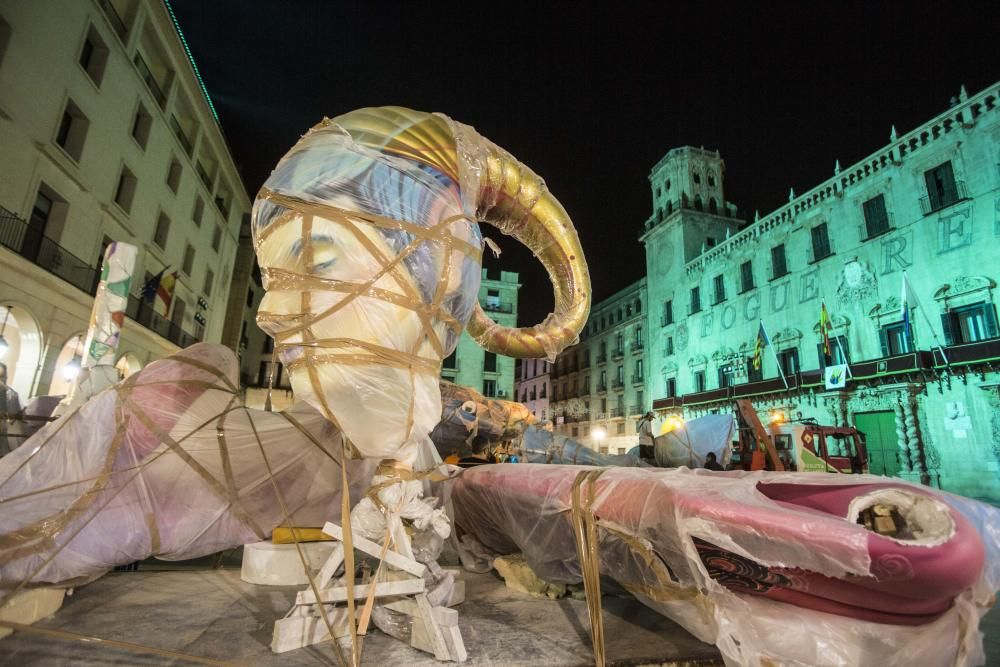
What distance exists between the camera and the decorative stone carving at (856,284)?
2025 cm

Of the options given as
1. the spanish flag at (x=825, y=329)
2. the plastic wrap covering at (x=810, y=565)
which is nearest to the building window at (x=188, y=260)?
the plastic wrap covering at (x=810, y=565)

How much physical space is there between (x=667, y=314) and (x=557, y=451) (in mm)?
26679

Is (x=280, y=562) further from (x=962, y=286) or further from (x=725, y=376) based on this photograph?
(x=725, y=376)

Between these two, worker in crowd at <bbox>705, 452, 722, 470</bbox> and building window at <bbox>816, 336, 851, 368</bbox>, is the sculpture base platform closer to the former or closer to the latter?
worker in crowd at <bbox>705, 452, 722, 470</bbox>

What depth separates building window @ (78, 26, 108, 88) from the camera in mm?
14812

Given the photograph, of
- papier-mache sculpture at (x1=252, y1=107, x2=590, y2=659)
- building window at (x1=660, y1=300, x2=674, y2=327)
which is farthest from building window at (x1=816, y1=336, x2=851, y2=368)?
papier-mache sculpture at (x1=252, y1=107, x2=590, y2=659)

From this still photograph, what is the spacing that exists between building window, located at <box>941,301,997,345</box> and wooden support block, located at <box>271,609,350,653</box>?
22.4m

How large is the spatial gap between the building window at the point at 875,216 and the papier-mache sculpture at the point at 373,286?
24444 millimetres

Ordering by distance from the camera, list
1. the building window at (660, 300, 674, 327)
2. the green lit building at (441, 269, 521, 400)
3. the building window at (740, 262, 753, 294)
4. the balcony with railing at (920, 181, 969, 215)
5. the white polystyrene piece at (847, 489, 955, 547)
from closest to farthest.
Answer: the white polystyrene piece at (847, 489, 955, 547)
the balcony with railing at (920, 181, 969, 215)
the building window at (740, 262, 753, 294)
the building window at (660, 300, 674, 327)
the green lit building at (441, 269, 521, 400)

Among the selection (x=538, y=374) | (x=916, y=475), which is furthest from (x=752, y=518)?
(x=538, y=374)

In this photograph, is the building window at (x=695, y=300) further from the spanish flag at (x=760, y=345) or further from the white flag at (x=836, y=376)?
the white flag at (x=836, y=376)

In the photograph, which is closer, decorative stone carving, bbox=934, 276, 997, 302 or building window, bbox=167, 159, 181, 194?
decorative stone carving, bbox=934, 276, 997, 302

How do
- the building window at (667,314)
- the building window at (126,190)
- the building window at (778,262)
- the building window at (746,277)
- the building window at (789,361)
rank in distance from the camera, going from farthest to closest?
the building window at (667,314) → the building window at (746,277) → the building window at (778,262) → the building window at (789,361) → the building window at (126,190)

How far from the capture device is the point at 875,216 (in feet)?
67.8
